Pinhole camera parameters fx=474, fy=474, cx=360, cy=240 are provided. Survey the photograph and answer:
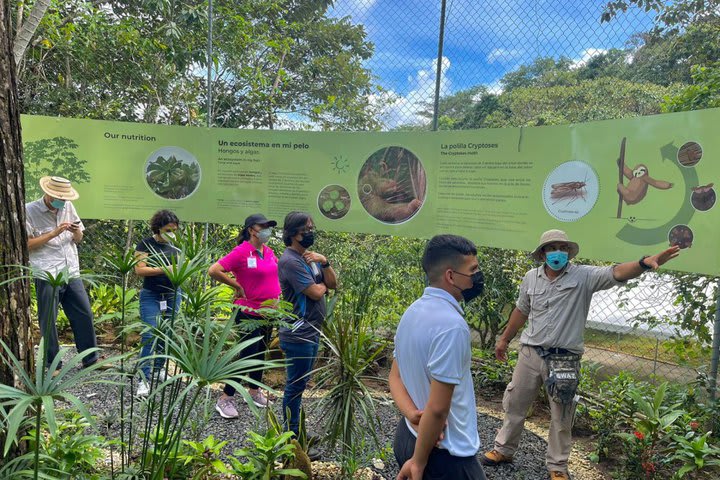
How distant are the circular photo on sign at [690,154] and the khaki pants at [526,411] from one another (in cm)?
150

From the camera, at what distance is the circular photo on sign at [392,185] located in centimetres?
412

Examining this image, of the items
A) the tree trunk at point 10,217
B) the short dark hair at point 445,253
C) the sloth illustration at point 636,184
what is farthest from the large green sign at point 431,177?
the tree trunk at point 10,217

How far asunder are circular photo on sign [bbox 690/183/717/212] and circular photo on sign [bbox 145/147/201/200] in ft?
13.8

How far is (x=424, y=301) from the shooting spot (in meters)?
1.80

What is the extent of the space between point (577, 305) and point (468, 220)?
1169mm

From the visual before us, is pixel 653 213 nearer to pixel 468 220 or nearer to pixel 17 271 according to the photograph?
pixel 468 220

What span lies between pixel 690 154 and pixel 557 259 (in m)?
1.04

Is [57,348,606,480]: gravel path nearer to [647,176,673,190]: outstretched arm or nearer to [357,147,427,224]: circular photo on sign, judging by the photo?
[357,147,427,224]: circular photo on sign

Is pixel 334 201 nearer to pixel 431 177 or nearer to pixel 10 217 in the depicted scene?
pixel 431 177

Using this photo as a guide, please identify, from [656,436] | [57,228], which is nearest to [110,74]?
[57,228]

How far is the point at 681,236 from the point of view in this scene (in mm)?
2957

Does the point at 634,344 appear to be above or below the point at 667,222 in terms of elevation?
below

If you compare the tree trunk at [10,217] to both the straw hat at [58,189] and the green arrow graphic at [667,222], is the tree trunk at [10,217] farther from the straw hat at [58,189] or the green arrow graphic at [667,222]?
the green arrow graphic at [667,222]

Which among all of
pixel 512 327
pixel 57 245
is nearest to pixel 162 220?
pixel 57 245
